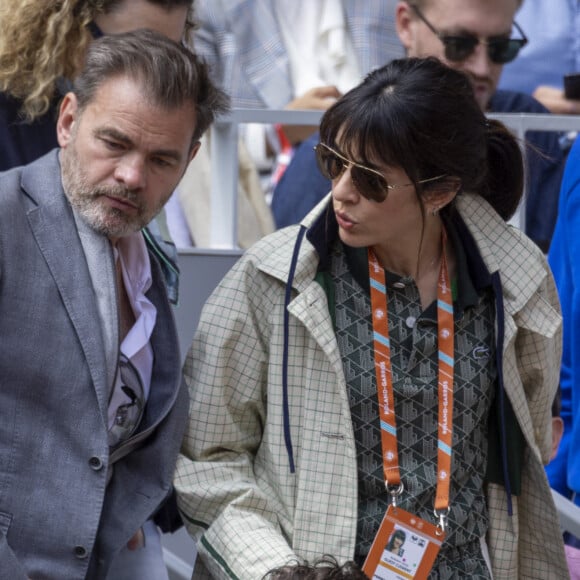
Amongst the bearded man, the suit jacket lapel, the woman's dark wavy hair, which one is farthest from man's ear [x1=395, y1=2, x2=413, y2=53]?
the suit jacket lapel

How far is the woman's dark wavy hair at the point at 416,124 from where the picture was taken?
350 cm

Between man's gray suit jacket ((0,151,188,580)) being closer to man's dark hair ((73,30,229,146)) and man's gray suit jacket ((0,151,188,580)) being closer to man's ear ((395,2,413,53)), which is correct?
man's dark hair ((73,30,229,146))

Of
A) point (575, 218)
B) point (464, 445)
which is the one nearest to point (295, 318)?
point (464, 445)

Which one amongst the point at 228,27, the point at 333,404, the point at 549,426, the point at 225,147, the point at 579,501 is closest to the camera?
the point at 333,404

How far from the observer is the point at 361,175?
138 inches

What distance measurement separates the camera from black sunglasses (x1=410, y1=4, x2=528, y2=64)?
5.43m

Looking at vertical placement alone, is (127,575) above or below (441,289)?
below

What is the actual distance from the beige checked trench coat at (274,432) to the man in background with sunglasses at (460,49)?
176 cm

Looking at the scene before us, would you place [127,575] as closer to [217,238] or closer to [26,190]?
[26,190]

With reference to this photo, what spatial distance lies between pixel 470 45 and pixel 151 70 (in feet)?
7.67

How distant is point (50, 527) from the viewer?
3.10 m

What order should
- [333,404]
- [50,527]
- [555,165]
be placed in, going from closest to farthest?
[50,527] → [333,404] → [555,165]

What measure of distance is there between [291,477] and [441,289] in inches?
25.1

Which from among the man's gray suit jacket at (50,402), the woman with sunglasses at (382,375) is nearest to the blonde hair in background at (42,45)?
the man's gray suit jacket at (50,402)
